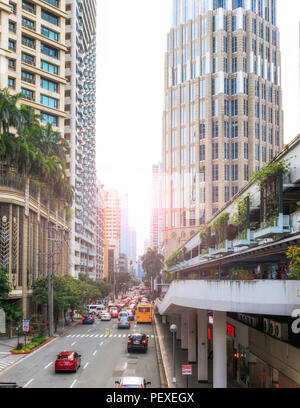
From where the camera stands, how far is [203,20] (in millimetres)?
120250

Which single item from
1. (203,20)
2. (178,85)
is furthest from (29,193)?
(203,20)

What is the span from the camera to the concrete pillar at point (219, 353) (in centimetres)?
2288

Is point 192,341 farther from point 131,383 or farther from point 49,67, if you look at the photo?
point 49,67

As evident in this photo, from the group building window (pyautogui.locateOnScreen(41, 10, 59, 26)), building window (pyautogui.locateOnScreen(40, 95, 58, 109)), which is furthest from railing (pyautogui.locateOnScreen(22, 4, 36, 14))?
building window (pyautogui.locateOnScreen(40, 95, 58, 109))

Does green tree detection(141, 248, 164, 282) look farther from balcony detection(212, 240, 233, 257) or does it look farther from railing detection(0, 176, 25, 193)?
balcony detection(212, 240, 233, 257)

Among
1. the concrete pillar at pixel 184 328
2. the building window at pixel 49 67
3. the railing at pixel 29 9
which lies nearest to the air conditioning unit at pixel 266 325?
the concrete pillar at pixel 184 328

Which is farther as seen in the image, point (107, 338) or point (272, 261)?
point (107, 338)

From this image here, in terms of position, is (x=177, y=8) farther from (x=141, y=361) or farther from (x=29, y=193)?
(x=141, y=361)

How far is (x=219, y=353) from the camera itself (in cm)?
2323

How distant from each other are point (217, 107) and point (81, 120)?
33.9 m

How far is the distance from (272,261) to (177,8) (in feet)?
386

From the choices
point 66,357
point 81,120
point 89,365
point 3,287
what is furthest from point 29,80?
point 66,357

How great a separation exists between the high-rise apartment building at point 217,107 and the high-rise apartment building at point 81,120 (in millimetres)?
22228
